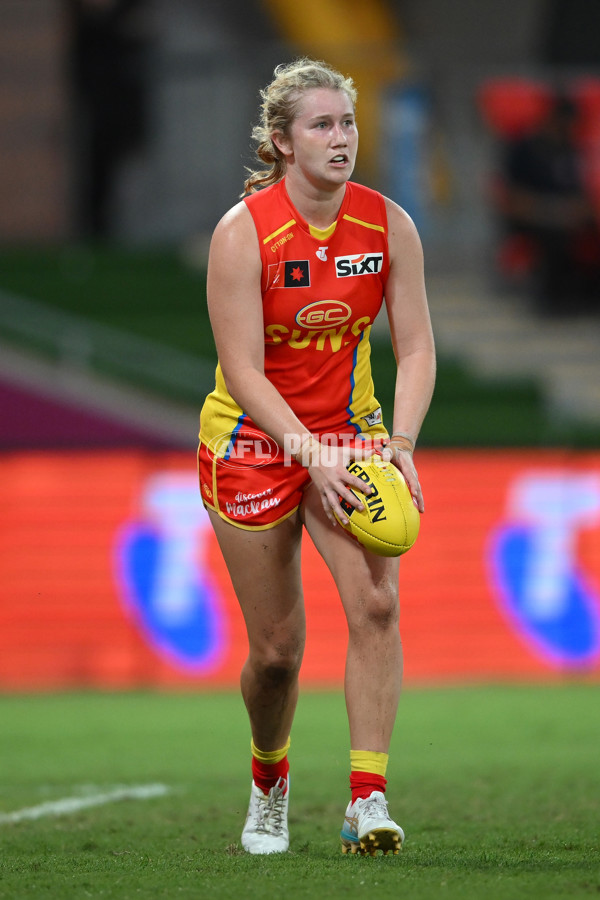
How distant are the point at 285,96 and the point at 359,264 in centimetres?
54

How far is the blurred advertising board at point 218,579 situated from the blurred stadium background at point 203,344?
17mm

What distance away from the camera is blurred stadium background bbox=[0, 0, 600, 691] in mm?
10227

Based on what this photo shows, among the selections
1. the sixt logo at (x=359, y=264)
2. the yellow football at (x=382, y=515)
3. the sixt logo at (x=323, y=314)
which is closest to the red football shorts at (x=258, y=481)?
the yellow football at (x=382, y=515)

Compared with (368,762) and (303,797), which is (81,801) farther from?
(368,762)

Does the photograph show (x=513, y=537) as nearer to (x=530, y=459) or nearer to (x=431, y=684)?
(x=530, y=459)

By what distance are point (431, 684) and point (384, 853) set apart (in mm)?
6390

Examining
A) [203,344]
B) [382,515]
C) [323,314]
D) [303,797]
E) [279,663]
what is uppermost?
[203,344]

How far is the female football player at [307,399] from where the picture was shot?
394 cm

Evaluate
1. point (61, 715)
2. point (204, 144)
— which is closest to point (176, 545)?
point (61, 715)

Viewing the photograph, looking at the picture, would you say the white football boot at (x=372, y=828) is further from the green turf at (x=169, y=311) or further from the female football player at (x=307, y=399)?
the green turf at (x=169, y=311)

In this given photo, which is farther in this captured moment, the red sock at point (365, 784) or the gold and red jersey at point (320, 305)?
the gold and red jersey at point (320, 305)

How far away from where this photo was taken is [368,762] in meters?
3.91

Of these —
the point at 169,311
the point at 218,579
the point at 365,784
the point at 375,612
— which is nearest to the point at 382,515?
the point at 375,612

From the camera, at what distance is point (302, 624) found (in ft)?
14.0
